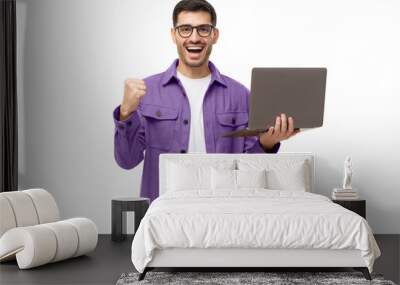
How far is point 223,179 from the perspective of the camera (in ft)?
20.9

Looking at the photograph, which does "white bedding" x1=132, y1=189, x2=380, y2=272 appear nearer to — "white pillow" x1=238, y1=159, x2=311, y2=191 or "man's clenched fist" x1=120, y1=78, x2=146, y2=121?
"white pillow" x1=238, y1=159, x2=311, y2=191

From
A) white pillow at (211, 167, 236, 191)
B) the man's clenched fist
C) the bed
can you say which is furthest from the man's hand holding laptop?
the man's clenched fist

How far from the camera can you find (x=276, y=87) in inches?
236

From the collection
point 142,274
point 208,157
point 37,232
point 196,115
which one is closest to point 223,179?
point 208,157

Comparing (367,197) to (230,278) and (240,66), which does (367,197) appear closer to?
(240,66)

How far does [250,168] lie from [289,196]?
85 cm

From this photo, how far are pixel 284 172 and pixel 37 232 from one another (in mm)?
2281

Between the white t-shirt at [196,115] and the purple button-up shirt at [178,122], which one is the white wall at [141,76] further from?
the white t-shirt at [196,115]

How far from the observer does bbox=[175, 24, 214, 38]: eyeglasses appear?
7.14m

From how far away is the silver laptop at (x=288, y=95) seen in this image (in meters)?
5.99

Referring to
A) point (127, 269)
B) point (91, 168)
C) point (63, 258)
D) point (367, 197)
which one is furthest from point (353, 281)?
point (91, 168)

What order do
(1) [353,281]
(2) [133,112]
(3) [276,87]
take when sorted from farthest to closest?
1. (2) [133,112]
2. (3) [276,87]
3. (1) [353,281]

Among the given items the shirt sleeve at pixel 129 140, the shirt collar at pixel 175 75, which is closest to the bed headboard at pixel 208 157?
the shirt sleeve at pixel 129 140

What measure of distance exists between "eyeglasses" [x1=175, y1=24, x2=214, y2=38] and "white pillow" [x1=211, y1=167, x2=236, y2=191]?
1.50 metres
